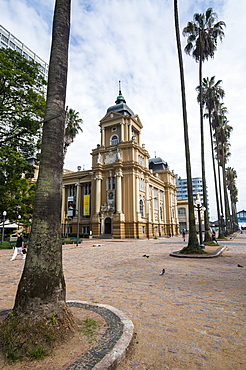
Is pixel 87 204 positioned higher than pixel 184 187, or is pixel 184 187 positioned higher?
pixel 184 187

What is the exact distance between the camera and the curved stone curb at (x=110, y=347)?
8.65ft

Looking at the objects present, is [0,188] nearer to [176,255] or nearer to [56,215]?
[176,255]

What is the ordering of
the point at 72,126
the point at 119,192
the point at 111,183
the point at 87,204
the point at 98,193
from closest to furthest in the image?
the point at 72,126, the point at 119,192, the point at 98,193, the point at 111,183, the point at 87,204

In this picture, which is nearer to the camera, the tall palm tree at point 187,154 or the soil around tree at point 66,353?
the soil around tree at point 66,353

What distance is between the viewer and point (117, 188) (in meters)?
40.9

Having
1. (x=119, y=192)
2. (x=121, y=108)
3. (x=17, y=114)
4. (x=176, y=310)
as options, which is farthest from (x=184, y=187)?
(x=176, y=310)

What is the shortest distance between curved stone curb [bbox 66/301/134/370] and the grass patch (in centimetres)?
49

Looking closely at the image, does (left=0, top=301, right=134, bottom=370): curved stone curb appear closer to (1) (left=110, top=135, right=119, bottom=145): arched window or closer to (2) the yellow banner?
(2) the yellow banner

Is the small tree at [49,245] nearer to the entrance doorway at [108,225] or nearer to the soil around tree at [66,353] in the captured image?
the soil around tree at [66,353]

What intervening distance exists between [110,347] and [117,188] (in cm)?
3786

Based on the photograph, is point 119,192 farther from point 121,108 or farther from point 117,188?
point 121,108

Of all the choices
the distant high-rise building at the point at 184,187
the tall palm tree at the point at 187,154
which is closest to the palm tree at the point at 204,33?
the tall palm tree at the point at 187,154

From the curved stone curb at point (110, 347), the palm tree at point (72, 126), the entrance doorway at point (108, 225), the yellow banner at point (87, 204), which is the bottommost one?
the curved stone curb at point (110, 347)

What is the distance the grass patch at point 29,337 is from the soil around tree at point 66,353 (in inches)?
2.4
